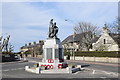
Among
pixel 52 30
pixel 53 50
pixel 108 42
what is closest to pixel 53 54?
pixel 53 50

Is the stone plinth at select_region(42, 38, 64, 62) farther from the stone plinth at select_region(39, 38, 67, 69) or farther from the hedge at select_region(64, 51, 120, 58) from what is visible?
the hedge at select_region(64, 51, 120, 58)

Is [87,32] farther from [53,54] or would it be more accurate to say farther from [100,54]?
[53,54]

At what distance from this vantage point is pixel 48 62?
20.1 meters

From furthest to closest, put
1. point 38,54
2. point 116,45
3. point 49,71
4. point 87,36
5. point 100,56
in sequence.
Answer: point 38,54 < point 87,36 < point 116,45 < point 100,56 < point 49,71

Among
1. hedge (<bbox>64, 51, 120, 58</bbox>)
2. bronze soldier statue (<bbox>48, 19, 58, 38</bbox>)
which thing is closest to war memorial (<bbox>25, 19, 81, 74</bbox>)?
bronze soldier statue (<bbox>48, 19, 58, 38</bbox>)

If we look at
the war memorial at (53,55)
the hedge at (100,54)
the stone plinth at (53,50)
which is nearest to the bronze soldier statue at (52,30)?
the war memorial at (53,55)

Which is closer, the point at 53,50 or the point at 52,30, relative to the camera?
the point at 53,50

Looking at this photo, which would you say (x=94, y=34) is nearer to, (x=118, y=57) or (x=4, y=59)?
(x=118, y=57)

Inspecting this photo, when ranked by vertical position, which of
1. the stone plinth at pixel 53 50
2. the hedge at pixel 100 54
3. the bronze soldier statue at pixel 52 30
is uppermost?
the bronze soldier statue at pixel 52 30

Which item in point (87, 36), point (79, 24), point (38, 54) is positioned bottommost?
point (38, 54)

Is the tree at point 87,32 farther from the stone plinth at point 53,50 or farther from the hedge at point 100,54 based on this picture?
the stone plinth at point 53,50

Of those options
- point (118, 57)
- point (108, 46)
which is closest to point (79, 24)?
point (108, 46)

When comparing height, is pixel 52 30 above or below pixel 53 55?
above

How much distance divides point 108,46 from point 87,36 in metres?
8.22
